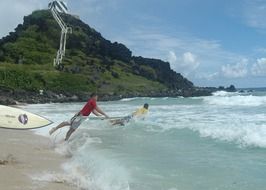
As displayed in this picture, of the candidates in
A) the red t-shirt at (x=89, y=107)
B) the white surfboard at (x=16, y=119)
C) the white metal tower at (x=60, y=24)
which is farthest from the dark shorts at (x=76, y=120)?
the white metal tower at (x=60, y=24)

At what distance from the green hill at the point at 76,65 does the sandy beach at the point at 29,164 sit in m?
47.8

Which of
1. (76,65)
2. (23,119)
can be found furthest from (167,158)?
(76,65)

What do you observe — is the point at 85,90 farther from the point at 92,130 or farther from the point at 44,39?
the point at 92,130

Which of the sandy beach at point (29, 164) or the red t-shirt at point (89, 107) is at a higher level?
the red t-shirt at point (89, 107)

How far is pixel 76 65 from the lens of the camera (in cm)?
8044

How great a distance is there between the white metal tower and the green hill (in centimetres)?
127

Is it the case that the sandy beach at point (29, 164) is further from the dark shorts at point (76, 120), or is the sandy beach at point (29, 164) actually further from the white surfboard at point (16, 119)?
the dark shorts at point (76, 120)

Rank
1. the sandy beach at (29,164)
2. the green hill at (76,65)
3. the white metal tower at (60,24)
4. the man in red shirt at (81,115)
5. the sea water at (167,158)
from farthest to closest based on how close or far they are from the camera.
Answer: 1. the white metal tower at (60,24)
2. the green hill at (76,65)
3. the man in red shirt at (81,115)
4. the sea water at (167,158)
5. the sandy beach at (29,164)

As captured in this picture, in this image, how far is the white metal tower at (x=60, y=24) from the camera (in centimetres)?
8093

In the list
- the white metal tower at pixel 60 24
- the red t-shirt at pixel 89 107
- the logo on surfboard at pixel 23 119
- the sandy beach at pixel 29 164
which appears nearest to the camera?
the sandy beach at pixel 29 164

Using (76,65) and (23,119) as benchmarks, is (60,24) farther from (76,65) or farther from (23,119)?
(23,119)

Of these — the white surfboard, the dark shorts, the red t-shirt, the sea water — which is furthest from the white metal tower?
the dark shorts

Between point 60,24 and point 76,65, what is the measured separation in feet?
43.2

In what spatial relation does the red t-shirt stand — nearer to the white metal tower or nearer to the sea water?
the sea water
